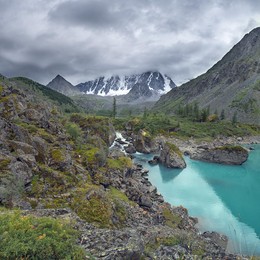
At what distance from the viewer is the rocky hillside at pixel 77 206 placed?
546 inches

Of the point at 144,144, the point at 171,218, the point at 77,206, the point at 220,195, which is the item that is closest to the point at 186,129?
the point at 144,144

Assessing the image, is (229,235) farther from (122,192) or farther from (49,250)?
(49,250)

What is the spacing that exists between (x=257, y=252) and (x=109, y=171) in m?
24.7

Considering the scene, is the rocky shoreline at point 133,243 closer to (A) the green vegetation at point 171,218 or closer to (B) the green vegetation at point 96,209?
(B) the green vegetation at point 96,209

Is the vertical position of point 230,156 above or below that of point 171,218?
above

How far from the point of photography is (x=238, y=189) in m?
62.0

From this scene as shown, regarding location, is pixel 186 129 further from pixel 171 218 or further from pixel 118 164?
pixel 171 218

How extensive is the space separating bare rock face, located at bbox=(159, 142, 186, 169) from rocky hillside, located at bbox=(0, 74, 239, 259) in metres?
25.2

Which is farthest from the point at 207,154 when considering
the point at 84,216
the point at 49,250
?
the point at 49,250

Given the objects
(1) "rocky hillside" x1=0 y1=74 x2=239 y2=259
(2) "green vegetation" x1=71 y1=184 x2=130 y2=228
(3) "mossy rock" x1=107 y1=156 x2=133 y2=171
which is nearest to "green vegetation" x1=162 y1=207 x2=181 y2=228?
(1) "rocky hillside" x1=0 y1=74 x2=239 y2=259

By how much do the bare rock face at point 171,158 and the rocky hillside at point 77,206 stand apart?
2520 centimetres

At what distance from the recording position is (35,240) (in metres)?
12.3

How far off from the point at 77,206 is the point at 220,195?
3901cm

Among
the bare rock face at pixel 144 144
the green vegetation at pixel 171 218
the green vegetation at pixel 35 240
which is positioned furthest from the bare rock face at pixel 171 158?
the green vegetation at pixel 35 240
